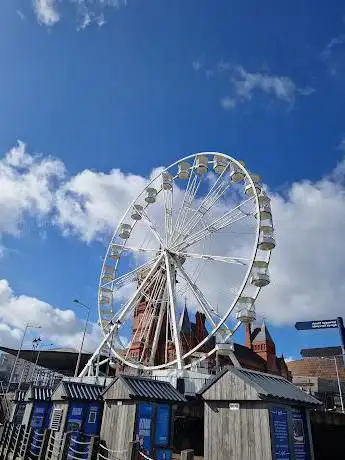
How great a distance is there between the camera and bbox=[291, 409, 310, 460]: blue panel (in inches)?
481

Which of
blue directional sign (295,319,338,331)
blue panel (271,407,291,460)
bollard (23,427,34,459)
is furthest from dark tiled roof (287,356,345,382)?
bollard (23,427,34,459)

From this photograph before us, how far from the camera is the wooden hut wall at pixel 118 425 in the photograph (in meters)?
14.2

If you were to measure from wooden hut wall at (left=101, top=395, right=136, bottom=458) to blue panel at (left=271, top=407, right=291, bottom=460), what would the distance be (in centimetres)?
553

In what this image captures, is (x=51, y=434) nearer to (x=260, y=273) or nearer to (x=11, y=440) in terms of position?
(x=11, y=440)

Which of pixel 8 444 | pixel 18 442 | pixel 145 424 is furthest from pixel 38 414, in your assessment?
pixel 145 424

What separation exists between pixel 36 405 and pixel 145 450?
10.8 metres

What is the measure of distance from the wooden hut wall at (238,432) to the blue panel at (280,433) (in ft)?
1.10

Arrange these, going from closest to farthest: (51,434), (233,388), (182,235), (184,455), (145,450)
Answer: (184,455) → (233,388) → (145,450) → (51,434) → (182,235)

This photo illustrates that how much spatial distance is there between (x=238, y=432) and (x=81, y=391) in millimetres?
10644

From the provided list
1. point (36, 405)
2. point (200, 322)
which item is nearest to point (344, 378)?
point (200, 322)

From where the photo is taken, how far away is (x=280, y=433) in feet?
38.9

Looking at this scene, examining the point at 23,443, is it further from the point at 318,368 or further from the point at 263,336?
the point at 318,368

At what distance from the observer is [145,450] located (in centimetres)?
1382

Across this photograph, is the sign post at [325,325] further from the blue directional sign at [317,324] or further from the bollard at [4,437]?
the bollard at [4,437]
